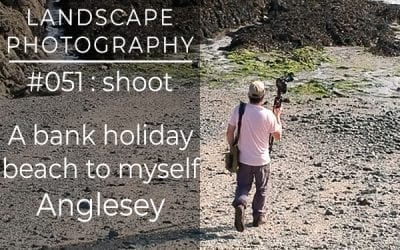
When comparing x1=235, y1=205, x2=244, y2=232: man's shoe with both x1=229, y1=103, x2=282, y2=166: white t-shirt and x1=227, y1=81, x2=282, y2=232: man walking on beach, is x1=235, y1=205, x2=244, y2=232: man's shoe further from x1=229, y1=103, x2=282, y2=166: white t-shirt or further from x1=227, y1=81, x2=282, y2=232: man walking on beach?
x1=229, y1=103, x2=282, y2=166: white t-shirt

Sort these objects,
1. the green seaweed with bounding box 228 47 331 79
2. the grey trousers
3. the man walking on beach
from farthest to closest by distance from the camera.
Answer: the green seaweed with bounding box 228 47 331 79 → the grey trousers → the man walking on beach

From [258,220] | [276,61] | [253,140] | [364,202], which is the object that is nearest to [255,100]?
[253,140]

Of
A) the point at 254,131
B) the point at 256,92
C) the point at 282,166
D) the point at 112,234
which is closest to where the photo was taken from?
the point at 256,92

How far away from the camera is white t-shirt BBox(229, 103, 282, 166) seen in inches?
362

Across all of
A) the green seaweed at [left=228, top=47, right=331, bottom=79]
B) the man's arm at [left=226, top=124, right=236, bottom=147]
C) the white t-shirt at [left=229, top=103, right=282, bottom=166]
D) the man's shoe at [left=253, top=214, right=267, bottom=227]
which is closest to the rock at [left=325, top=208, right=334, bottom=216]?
the man's shoe at [left=253, top=214, right=267, bottom=227]

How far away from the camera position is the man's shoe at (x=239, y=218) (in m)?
9.38

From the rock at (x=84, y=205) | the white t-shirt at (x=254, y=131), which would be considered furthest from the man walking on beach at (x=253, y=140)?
the rock at (x=84, y=205)

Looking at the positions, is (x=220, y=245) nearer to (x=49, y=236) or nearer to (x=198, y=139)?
(x=49, y=236)

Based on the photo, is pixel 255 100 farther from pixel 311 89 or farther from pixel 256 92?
pixel 311 89

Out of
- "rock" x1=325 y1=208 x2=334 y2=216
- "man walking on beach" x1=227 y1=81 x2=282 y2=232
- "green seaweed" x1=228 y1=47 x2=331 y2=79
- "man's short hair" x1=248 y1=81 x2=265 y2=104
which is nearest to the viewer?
"man's short hair" x1=248 y1=81 x2=265 y2=104

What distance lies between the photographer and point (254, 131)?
9.20m

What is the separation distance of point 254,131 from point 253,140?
0.39 ft

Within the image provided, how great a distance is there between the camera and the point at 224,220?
10375 millimetres

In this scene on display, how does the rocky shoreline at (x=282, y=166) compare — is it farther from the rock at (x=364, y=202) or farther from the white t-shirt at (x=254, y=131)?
the white t-shirt at (x=254, y=131)
